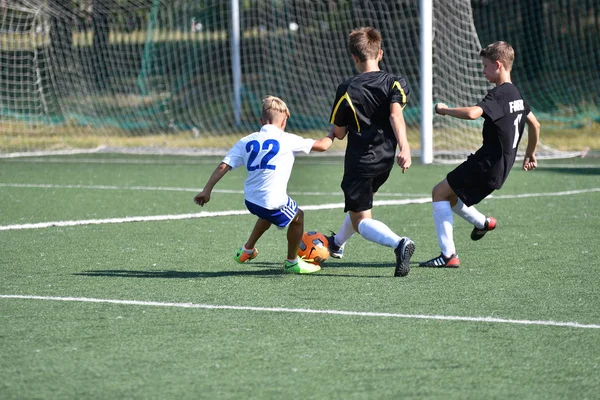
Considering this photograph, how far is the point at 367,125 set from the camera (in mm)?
6875

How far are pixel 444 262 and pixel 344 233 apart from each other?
0.76 m

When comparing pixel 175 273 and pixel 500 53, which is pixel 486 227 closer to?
pixel 500 53

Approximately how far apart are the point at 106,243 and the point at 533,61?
18.4m

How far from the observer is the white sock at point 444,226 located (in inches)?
280

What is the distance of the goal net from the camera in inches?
842

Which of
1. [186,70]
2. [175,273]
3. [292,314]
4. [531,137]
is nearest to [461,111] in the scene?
[531,137]

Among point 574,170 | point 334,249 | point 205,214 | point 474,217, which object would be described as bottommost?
point 574,170

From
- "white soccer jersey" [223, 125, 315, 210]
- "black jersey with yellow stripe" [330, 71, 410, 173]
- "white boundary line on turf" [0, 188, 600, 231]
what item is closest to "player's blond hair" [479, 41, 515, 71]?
"black jersey with yellow stripe" [330, 71, 410, 173]

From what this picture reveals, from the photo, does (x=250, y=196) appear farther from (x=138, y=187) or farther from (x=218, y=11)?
(x=218, y=11)

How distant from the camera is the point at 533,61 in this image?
25.0 meters

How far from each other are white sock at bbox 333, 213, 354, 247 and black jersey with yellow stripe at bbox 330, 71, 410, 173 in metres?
0.56

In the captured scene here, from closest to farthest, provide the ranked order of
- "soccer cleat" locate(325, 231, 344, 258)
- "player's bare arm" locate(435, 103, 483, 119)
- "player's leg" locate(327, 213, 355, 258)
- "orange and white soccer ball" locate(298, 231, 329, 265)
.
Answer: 1. "player's bare arm" locate(435, 103, 483, 119)
2. "orange and white soccer ball" locate(298, 231, 329, 265)
3. "player's leg" locate(327, 213, 355, 258)
4. "soccer cleat" locate(325, 231, 344, 258)

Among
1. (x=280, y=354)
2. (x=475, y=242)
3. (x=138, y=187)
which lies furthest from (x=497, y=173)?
(x=138, y=187)

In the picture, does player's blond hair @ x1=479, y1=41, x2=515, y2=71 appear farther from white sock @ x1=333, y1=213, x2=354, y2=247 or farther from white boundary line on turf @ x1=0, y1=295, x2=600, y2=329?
white boundary line on turf @ x1=0, y1=295, x2=600, y2=329
